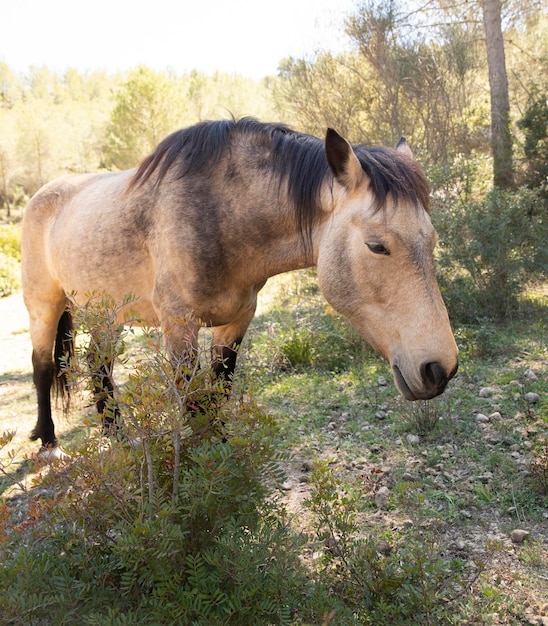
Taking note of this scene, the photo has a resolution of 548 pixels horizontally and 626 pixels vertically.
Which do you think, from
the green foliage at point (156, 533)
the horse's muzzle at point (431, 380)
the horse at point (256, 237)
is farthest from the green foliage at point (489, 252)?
the green foliage at point (156, 533)

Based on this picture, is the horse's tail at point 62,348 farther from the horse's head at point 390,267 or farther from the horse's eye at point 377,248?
the horse's eye at point 377,248

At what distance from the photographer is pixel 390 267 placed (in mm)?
2307

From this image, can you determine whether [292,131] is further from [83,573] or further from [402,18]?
[402,18]

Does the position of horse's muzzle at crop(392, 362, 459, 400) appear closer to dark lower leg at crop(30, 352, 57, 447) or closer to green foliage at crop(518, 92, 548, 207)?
dark lower leg at crop(30, 352, 57, 447)

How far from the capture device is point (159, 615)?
1452 millimetres

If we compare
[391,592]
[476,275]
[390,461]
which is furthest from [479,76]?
[391,592]

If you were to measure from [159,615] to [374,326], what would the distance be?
58.5 inches

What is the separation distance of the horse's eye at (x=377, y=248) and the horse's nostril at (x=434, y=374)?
1.81ft

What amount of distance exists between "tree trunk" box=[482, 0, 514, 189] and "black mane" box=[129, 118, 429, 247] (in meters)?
6.08

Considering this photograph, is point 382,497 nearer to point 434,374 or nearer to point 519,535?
point 519,535

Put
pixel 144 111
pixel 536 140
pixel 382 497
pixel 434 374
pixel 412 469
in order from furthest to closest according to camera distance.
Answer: pixel 144 111 < pixel 536 140 < pixel 412 469 < pixel 382 497 < pixel 434 374

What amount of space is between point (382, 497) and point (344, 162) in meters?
1.97

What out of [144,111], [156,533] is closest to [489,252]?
[156,533]

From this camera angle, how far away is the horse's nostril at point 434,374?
6.87ft
